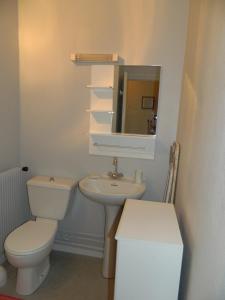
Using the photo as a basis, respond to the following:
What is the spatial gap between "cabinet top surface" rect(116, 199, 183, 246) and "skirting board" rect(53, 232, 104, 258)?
114 cm

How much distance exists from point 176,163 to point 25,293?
1577mm

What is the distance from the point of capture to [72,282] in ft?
7.23

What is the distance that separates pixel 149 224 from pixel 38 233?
116 centimetres

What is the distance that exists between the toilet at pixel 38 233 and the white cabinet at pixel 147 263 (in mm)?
900

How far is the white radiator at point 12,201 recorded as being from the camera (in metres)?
2.23

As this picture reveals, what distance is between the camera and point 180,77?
2176 millimetres

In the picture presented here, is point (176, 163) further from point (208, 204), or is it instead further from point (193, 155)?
point (208, 204)

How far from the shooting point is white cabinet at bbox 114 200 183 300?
1195 mm

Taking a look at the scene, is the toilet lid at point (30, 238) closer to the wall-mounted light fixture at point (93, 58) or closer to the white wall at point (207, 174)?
the white wall at point (207, 174)

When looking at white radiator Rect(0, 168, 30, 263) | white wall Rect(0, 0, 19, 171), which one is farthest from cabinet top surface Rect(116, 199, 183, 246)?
white wall Rect(0, 0, 19, 171)

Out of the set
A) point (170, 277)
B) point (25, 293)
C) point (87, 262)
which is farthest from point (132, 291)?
point (87, 262)

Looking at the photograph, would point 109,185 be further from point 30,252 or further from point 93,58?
point 93,58

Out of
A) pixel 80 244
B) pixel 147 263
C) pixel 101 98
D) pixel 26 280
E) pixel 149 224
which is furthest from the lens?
pixel 80 244

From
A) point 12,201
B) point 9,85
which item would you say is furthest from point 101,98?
point 12,201
